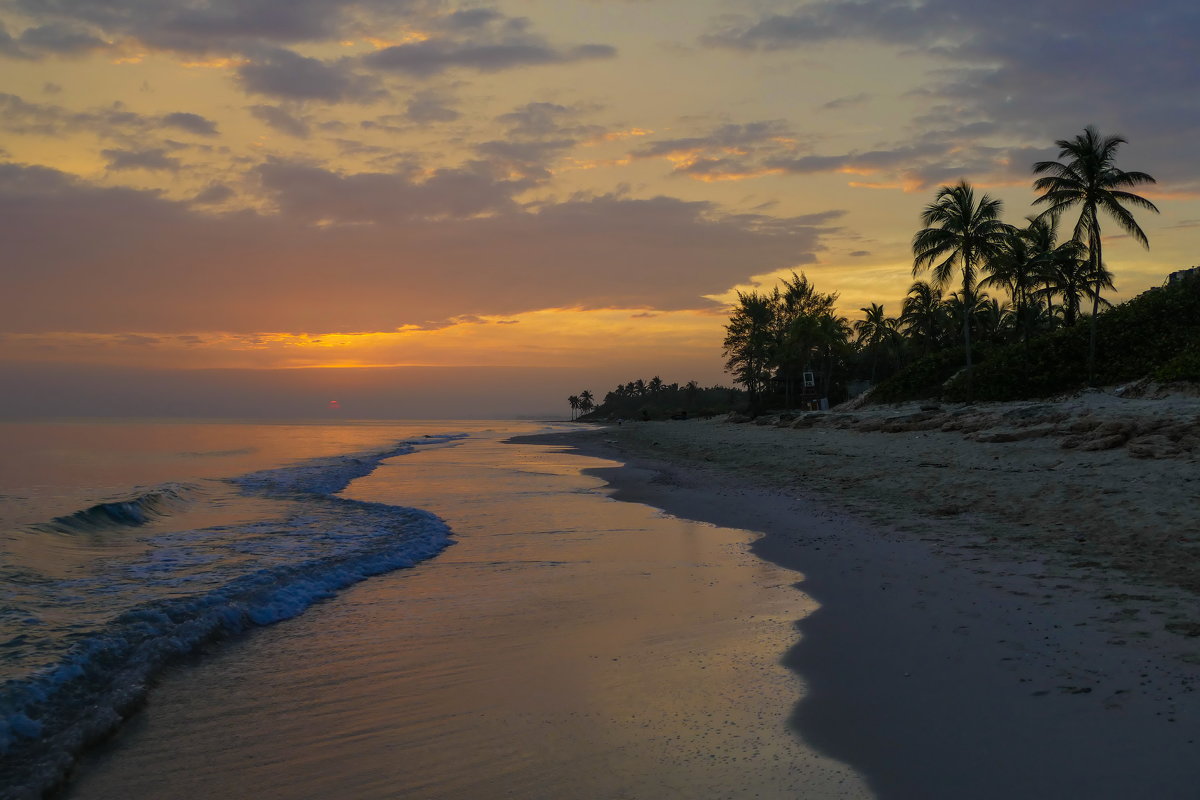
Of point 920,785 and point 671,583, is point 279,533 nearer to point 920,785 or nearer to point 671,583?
point 671,583

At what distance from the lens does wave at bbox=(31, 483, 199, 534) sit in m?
15.6

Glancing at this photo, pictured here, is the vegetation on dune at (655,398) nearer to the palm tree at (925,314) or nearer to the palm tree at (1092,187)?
the palm tree at (925,314)

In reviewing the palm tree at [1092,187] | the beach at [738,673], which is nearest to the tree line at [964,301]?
the palm tree at [1092,187]

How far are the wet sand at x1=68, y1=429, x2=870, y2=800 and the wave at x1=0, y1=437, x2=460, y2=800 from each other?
32 cm

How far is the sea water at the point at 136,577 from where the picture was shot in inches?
227

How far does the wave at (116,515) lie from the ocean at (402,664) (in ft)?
2.42

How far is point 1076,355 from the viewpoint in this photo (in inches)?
1345

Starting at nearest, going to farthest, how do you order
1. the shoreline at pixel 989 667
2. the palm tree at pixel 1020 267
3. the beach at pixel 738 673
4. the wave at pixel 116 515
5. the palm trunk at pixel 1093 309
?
the shoreline at pixel 989 667 → the beach at pixel 738 673 → the wave at pixel 116 515 → the palm trunk at pixel 1093 309 → the palm tree at pixel 1020 267

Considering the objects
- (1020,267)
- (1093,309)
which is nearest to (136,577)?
(1093,309)

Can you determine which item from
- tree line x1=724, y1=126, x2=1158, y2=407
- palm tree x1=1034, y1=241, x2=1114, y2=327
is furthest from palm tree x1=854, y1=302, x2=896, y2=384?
palm tree x1=1034, y1=241, x2=1114, y2=327

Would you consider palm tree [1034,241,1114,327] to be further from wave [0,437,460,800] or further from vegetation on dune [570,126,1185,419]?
wave [0,437,460,800]

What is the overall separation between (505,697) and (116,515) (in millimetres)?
15790

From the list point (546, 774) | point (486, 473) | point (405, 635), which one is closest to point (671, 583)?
point (405, 635)

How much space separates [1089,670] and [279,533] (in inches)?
540
